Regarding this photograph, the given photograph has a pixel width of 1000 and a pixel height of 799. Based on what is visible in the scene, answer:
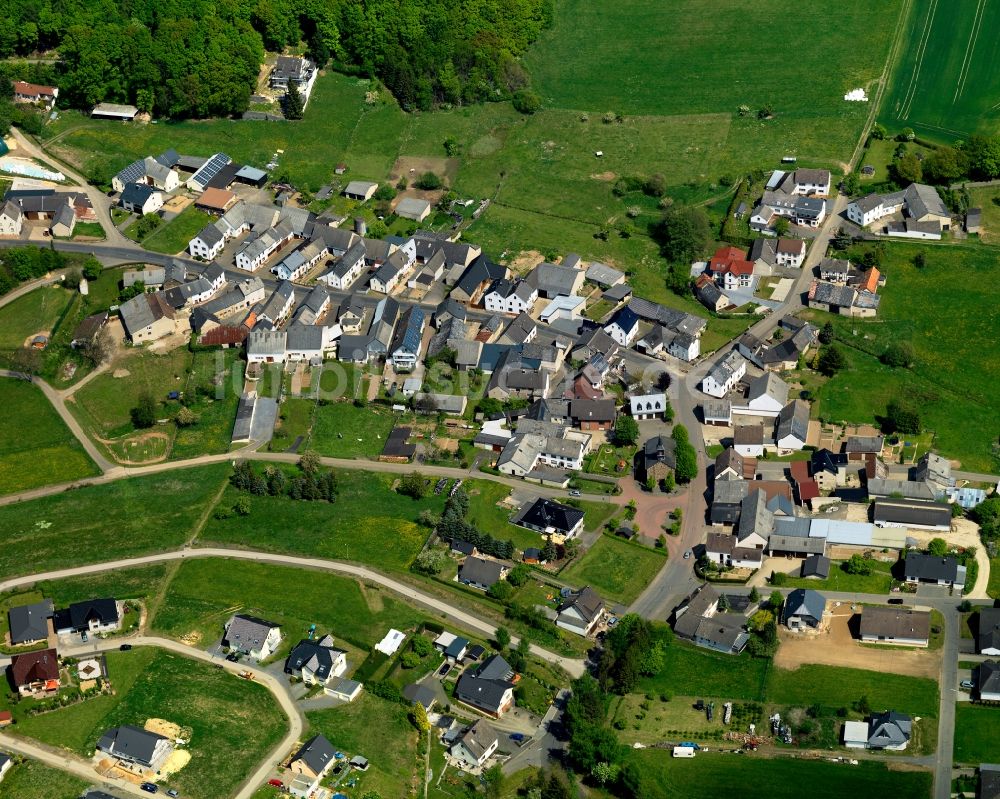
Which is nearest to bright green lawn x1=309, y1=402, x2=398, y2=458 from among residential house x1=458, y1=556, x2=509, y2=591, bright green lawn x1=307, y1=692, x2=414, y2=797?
residential house x1=458, y1=556, x2=509, y2=591

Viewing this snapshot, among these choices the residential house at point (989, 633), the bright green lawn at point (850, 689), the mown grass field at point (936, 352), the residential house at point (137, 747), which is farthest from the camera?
the mown grass field at point (936, 352)

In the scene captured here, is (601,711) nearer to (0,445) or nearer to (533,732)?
(533,732)

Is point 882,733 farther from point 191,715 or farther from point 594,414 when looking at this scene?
point 191,715

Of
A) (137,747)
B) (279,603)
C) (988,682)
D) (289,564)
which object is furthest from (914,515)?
(137,747)

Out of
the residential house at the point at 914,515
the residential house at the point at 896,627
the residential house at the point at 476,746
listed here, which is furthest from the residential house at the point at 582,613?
the residential house at the point at 914,515

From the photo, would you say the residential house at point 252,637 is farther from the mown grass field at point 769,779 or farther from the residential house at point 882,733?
the residential house at point 882,733

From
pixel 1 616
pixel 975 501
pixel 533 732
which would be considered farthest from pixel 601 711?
pixel 1 616

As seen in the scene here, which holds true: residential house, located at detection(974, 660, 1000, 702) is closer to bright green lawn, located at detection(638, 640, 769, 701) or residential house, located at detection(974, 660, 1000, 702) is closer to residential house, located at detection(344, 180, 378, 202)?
bright green lawn, located at detection(638, 640, 769, 701)
